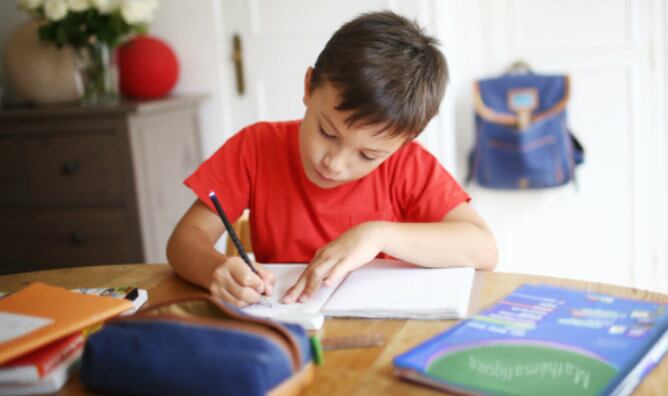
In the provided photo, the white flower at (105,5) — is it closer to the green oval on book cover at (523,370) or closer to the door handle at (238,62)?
the door handle at (238,62)

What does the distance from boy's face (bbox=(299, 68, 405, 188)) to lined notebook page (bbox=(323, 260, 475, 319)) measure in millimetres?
171

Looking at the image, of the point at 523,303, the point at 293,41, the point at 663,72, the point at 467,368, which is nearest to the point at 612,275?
the point at 663,72

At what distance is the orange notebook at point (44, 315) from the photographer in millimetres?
817

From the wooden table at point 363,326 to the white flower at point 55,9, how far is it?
1343 millimetres

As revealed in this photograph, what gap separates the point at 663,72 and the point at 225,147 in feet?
6.00

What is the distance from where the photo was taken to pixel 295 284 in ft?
3.58

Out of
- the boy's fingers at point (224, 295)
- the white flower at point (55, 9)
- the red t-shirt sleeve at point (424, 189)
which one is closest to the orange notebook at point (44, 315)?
the boy's fingers at point (224, 295)

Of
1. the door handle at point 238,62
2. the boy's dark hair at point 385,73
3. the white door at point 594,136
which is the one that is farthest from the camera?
the door handle at point 238,62

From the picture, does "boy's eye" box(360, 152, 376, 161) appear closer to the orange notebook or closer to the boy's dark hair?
the boy's dark hair

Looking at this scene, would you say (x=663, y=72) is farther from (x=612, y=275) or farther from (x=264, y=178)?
(x=264, y=178)

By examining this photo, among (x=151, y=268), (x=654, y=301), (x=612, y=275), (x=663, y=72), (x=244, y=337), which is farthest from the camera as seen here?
(x=612, y=275)

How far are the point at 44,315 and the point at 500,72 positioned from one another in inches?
89.1

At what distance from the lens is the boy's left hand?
3.47 ft

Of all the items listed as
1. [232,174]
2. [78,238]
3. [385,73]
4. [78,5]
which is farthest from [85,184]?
[385,73]
